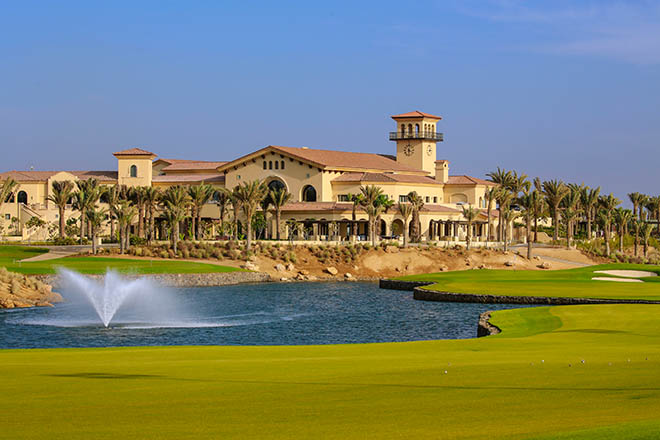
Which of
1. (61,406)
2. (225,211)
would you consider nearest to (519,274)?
(225,211)

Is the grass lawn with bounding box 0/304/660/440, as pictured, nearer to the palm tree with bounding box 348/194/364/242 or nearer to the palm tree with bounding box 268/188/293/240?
the palm tree with bounding box 268/188/293/240

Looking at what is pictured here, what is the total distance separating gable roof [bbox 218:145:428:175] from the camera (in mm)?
110062

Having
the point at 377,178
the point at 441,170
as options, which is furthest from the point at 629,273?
the point at 441,170

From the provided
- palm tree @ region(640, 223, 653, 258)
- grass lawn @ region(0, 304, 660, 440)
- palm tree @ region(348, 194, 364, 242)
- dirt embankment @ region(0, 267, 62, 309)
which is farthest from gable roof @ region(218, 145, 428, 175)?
grass lawn @ region(0, 304, 660, 440)

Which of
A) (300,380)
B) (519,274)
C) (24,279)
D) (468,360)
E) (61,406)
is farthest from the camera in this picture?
(519,274)

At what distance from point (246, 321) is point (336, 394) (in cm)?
3280

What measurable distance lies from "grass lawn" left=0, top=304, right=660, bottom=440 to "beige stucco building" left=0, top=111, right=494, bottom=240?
265ft

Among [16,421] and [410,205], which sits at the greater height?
[410,205]

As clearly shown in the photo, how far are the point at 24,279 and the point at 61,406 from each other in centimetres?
4995

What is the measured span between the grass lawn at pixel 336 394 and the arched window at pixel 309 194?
85.1 metres

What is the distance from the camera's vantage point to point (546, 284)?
64.1 m

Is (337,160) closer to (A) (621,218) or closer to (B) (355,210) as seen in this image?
(B) (355,210)

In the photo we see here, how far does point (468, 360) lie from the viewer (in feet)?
70.1

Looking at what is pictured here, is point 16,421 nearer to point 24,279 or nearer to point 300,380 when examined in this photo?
point 300,380
